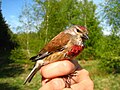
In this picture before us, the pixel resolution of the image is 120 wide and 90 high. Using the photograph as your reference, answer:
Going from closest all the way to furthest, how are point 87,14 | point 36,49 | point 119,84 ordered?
point 119,84, point 36,49, point 87,14

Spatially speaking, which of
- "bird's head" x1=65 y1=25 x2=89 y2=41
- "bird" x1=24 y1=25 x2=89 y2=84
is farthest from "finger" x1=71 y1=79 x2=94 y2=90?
→ "bird's head" x1=65 y1=25 x2=89 y2=41

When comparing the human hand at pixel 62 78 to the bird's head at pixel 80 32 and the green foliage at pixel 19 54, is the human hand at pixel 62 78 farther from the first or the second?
the green foliage at pixel 19 54

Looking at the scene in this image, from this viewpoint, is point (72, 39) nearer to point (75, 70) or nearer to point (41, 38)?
point (75, 70)

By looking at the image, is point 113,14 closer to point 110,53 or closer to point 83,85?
point 110,53

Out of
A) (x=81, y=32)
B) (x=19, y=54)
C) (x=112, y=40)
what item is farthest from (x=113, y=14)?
(x=81, y=32)

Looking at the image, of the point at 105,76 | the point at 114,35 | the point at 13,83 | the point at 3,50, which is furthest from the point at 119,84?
the point at 3,50

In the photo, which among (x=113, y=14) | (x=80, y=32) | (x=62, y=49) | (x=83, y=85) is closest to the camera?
(x=83, y=85)
